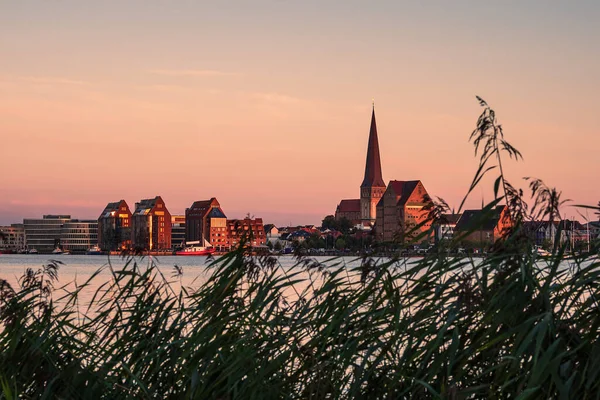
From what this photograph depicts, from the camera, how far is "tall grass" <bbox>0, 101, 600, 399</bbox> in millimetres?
5027

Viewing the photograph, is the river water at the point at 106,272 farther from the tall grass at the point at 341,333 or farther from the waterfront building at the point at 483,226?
the waterfront building at the point at 483,226

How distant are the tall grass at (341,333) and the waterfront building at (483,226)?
0.24 feet

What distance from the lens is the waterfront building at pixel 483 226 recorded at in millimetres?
5223

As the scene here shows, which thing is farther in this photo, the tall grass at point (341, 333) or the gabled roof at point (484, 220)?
the gabled roof at point (484, 220)

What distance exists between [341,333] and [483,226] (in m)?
1.19

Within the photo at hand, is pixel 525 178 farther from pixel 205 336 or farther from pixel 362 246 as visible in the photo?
pixel 205 336

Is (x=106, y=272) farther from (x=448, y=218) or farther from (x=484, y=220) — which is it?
(x=484, y=220)

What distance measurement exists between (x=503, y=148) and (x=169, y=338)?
2.75 metres

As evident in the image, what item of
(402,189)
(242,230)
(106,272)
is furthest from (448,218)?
(402,189)

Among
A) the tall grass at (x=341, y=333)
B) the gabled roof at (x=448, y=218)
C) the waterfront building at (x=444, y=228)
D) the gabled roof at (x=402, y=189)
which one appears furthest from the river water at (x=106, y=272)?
Answer: the gabled roof at (x=402, y=189)

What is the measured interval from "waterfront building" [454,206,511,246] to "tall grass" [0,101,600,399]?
0.24 ft

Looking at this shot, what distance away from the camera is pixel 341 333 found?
5.91 m

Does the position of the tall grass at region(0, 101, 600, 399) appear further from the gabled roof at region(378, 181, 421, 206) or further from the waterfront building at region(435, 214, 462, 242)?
the gabled roof at region(378, 181, 421, 206)

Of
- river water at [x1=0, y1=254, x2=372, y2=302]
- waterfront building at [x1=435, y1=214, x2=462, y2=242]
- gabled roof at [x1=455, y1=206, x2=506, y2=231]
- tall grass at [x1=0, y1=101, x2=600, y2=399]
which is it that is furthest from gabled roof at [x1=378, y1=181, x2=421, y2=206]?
gabled roof at [x1=455, y1=206, x2=506, y2=231]
